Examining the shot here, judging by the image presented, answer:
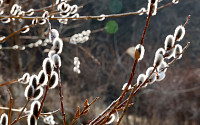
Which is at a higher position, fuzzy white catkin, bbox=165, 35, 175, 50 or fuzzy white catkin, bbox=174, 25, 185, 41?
fuzzy white catkin, bbox=174, 25, 185, 41

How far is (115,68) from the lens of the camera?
6.49m

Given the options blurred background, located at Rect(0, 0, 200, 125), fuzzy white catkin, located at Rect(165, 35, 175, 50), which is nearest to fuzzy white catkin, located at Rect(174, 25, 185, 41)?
fuzzy white catkin, located at Rect(165, 35, 175, 50)

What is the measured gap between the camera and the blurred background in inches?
158

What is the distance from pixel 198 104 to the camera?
16.8ft

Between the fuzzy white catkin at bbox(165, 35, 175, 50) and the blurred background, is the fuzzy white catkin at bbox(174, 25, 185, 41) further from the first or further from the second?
the blurred background

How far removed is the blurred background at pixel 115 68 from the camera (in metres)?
4.02

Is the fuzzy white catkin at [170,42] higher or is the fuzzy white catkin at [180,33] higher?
the fuzzy white catkin at [180,33]

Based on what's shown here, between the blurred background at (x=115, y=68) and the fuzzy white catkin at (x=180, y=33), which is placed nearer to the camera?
the fuzzy white catkin at (x=180, y=33)

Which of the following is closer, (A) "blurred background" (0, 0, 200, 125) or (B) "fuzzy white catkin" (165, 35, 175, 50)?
(B) "fuzzy white catkin" (165, 35, 175, 50)

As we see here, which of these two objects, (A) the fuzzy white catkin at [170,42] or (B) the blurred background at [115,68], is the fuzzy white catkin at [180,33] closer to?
(A) the fuzzy white catkin at [170,42]

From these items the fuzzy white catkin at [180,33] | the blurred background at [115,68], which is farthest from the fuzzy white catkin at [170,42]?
the blurred background at [115,68]

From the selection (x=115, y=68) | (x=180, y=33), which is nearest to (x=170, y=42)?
(x=180, y=33)

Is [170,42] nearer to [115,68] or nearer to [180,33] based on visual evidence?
[180,33]

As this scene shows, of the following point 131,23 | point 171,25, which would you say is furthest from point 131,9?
point 171,25
